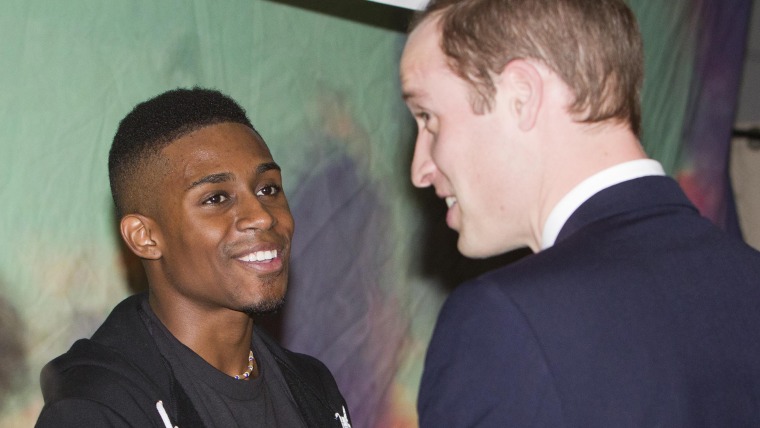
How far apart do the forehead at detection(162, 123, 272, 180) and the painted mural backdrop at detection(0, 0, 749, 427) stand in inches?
13.1

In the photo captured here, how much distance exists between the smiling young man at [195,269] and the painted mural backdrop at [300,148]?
21 cm

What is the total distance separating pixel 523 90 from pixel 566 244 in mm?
158

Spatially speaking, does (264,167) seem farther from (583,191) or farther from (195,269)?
(583,191)

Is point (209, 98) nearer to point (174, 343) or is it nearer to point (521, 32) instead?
point (174, 343)

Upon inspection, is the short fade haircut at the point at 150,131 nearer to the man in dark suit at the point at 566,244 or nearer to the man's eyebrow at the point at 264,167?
the man's eyebrow at the point at 264,167

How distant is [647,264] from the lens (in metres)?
0.84

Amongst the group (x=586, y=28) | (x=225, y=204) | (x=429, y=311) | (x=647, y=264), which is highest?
(x=586, y=28)

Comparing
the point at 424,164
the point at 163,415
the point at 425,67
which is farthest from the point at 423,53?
the point at 163,415

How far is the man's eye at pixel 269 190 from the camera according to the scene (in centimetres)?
158

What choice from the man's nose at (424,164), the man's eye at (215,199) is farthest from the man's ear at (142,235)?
the man's nose at (424,164)

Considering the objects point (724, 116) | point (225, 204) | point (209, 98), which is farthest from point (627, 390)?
point (724, 116)

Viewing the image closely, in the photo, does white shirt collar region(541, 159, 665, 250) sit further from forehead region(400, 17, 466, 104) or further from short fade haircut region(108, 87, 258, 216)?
short fade haircut region(108, 87, 258, 216)

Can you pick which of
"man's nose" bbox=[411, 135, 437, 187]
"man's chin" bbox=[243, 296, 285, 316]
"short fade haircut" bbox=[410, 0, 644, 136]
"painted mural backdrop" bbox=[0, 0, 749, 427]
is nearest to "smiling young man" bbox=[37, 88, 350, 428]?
"man's chin" bbox=[243, 296, 285, 316]

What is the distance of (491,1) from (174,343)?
85cm
